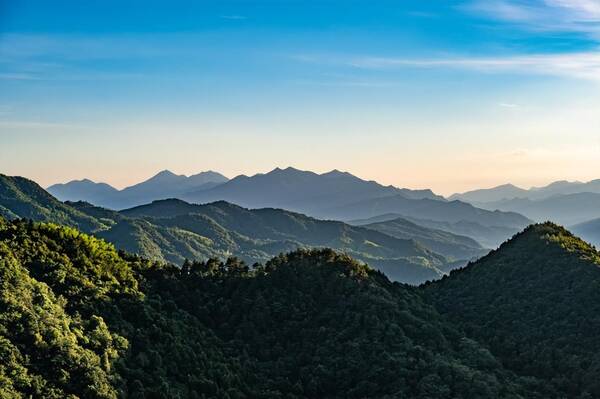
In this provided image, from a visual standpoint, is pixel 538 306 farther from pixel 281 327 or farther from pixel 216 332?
pixel 216 332

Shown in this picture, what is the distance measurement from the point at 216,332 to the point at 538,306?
35.3 m

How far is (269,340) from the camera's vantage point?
54.5 metres

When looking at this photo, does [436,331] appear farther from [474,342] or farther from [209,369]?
[209,369]

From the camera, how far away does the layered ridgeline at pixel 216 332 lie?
37.1 meters

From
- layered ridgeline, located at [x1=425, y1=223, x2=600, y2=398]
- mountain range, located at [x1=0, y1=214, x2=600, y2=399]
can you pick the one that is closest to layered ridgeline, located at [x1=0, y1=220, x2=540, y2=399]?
mountain range, located at [x1=0, y1=214, x2=600, y2=399]

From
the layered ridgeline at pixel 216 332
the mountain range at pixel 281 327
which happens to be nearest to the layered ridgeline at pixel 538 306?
the mountain range at pixel 281 327

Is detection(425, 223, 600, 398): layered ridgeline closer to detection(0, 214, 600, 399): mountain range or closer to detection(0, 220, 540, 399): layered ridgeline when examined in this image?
detection(0, 214, 600, 399): mountain range

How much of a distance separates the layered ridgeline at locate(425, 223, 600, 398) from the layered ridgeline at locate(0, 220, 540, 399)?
3549 millimetres

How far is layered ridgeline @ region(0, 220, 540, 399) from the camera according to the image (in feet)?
122

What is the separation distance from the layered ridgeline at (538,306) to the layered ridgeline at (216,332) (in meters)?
3.55

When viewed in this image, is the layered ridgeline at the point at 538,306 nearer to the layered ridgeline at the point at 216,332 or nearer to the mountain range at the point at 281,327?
the mountain range at the point at 281,327

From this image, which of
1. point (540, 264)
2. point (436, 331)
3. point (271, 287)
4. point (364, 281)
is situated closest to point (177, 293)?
point (271, 287)

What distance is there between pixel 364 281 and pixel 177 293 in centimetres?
1994

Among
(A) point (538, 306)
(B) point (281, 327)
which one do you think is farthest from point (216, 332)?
(A) point (538, 306)
